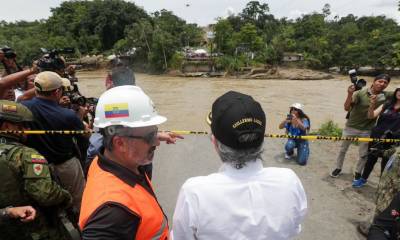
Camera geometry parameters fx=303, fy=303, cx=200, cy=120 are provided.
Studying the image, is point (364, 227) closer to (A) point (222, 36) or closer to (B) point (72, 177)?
(B) point (72, 177)

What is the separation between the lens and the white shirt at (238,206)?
4.21 feet

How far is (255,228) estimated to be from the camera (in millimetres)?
1282

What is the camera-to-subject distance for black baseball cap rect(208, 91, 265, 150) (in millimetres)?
1304

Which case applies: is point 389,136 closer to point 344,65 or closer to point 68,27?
point 344,65

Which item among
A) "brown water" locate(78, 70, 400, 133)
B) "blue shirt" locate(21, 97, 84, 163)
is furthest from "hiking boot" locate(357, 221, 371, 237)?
"brown water" locate(78, 70, 400, 133)

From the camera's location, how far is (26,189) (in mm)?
2045

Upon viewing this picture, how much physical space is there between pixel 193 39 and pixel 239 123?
49.3 meters

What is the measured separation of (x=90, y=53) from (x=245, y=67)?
27.4 metres

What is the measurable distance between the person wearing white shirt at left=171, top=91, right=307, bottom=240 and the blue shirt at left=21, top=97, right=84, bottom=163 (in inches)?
89.4

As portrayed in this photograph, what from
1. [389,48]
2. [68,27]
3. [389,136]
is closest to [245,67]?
[389,48]

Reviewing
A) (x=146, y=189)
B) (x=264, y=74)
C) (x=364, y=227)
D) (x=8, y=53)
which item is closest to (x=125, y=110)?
(x=146, y=189)

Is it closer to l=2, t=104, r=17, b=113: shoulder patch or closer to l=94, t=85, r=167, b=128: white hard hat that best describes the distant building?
l=2, t=104, r=17, b=113: shoulder patch

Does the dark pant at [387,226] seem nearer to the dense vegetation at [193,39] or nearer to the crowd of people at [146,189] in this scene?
the crowd of people at [146,189]

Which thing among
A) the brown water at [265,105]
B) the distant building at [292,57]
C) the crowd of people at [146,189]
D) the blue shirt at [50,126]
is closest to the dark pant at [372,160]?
the crowd of people at [146,189]
